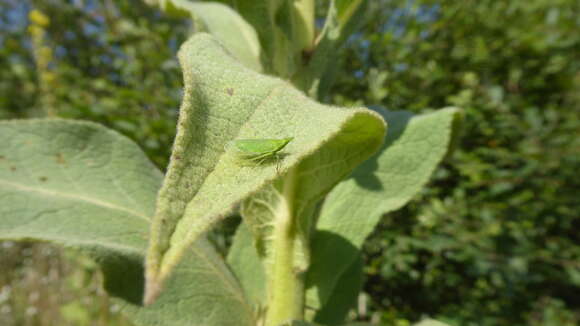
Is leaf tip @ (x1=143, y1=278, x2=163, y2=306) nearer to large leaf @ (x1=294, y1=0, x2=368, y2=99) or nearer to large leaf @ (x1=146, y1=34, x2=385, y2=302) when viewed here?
large leaf @ (x1=146, y1=34, x2=385, y2=302)

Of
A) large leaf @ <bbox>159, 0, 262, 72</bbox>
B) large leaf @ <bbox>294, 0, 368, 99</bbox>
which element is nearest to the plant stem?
large leaf @ <bbox>294, 0, 368, 99</bbox>

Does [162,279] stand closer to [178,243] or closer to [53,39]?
[178,243]

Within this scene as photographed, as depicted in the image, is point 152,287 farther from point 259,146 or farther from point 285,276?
point 285,276

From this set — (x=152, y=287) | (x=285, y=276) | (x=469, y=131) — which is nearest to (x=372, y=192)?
(x=285, y=276)

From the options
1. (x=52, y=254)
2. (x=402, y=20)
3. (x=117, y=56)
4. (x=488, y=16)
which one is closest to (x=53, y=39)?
(x=117, y=56)

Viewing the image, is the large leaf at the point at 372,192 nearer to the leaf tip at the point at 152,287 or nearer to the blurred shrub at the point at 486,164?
the leaf tip at the point at 152,287

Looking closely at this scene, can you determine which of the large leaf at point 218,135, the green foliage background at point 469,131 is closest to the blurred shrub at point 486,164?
the green foliage background at point 469,131

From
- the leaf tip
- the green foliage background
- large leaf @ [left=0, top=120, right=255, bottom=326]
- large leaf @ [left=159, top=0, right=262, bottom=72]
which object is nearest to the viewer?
the leaf tip
